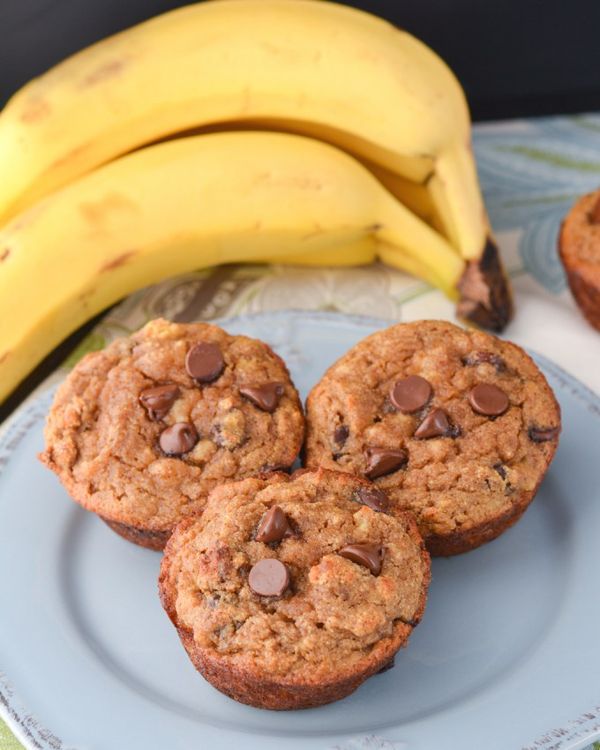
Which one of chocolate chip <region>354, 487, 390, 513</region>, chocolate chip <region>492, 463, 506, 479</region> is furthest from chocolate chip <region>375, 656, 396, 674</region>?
chocolate chip <region>492, 463, 506, 479</region>

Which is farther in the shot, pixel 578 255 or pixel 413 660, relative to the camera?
pixel 578 255

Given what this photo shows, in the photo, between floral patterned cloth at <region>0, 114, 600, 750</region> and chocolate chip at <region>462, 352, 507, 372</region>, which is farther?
floral patterned cloth at <region>0, 114, 600, 750</region>

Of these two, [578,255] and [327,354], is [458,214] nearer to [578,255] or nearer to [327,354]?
[578,255]

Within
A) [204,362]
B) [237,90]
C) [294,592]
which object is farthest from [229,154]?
[294,592]

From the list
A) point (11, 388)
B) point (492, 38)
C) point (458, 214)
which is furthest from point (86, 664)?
point (492, 38)

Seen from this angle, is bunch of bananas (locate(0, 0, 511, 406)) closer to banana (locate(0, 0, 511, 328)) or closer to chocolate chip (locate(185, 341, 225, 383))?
banana (locate(0, 0, 511, 328))

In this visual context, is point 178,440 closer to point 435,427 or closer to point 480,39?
point 435,427

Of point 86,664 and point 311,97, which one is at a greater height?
point 311,97
